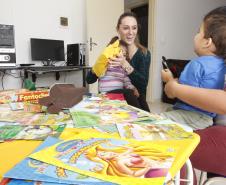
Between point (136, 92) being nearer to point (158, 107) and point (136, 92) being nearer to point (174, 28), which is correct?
point (158, 107)

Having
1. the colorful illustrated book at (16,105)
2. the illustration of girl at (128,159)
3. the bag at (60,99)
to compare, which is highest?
the bag at (60,99)

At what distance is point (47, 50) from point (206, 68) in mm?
3373

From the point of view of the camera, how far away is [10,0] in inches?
146

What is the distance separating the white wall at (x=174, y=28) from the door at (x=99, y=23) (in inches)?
34.2

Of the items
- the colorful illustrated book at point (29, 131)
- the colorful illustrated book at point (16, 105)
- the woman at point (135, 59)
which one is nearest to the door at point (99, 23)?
the woman at point (135, 59)

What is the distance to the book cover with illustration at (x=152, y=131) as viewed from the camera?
73 centimetres

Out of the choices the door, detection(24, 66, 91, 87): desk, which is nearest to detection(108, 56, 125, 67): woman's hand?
detection(24, 66, 91, 87): desk

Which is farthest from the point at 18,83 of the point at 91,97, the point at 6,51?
the point at 91,97

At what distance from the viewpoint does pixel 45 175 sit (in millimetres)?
486

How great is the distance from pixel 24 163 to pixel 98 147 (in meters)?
0.18

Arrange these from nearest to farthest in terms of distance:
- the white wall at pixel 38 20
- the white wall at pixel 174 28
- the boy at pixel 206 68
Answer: the boy at pixel 206 68, the white wall at pixel 38 20, the white wall at pixel 174 28

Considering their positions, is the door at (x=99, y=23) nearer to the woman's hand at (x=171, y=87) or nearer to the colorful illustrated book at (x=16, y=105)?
the colorful illustrated book at (x=16, y=105)

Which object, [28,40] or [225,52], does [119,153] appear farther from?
[28,40]

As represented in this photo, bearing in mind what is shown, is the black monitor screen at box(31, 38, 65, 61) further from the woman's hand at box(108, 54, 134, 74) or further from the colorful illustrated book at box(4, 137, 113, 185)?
the colorful illustrated book at box(4, 137, 113, 185)
